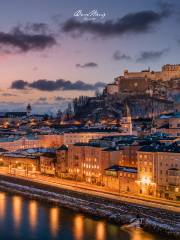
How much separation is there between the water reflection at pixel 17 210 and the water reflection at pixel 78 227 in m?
1.90

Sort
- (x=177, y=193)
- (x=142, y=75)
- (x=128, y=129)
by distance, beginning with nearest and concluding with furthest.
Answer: (x=177, y=193)
(x=128, y=129)
(x=142, y=75)

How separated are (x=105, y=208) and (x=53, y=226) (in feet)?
6.99

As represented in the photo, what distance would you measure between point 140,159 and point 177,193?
232cm

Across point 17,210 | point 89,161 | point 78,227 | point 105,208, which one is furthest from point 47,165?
point 78,227

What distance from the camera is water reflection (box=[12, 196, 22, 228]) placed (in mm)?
16500

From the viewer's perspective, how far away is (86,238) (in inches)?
574

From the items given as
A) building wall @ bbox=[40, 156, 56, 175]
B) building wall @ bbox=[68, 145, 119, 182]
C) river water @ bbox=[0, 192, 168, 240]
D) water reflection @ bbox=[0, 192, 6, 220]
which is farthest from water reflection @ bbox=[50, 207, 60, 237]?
building wall @ bbox=[40, 156, 56, 175]

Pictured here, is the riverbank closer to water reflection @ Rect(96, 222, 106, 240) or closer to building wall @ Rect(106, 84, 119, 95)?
water reflection @ Rect(96, 222, 106, 240)

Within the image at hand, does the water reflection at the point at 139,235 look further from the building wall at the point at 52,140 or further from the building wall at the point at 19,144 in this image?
the building wall at the point at 19,144

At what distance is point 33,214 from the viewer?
17.6m

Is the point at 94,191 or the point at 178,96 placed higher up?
the point at 178,96

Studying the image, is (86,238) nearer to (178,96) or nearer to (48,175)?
(48,175)

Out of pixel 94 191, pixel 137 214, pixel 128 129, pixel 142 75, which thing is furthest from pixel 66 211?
pixel 142 75

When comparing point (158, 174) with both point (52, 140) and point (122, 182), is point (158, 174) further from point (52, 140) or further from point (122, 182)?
point (52, 140)
